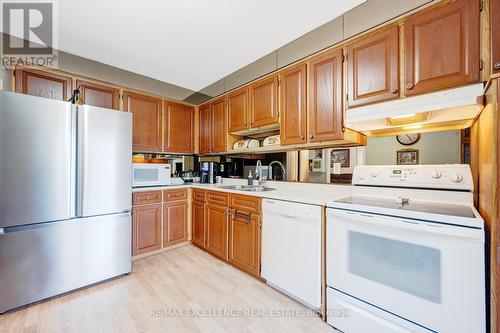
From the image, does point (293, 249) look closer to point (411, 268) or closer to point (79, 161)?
point (411, 268)

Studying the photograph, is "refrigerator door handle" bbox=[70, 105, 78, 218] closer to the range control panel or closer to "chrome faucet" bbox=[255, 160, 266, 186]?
"chrome faucet" bbox=[255, 160, 266, 186]

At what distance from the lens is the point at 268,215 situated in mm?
2012

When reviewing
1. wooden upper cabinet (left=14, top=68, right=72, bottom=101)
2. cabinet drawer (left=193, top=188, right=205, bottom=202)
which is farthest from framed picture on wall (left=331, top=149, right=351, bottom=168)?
wooden upper cabinet (left=14, top=68, right=72, bottom=101)

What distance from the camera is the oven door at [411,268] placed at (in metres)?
1.05

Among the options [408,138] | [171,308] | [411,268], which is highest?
[408,138]

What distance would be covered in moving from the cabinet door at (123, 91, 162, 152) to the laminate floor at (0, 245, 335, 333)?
167 centimetres

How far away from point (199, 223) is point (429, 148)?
264cm

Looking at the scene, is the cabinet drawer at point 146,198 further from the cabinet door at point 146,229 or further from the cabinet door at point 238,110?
the cabinet door at point 238,110

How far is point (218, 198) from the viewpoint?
2605 mm

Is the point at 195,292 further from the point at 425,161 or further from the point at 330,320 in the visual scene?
the point at 425,161

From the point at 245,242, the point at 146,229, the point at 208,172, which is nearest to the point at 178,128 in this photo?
the point at 208,172

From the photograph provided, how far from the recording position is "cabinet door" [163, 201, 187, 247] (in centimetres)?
290

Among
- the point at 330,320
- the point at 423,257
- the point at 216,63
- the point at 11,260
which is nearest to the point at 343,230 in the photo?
the point at 423,257

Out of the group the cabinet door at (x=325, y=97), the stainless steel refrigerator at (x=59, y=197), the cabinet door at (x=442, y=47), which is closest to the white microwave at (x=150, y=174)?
the stainless steel refrigerator at (x=59, y=197)
